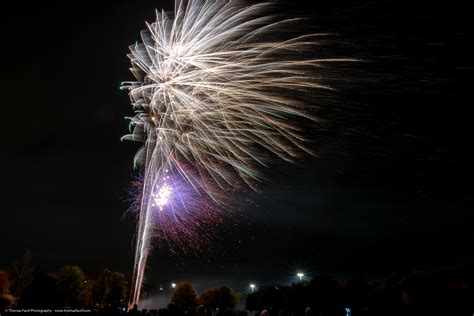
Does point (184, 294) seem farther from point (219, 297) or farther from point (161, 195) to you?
point (161, 195)

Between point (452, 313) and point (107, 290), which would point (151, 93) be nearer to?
point (452, 313)

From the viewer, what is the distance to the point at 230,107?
18.8 meters

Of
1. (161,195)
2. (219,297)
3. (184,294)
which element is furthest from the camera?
(219,297)

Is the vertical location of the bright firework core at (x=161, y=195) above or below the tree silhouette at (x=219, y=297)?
below

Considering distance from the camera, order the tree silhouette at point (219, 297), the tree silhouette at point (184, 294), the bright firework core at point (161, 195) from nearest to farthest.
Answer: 1. the bright firework core at point (161, 195)
2. the tree silhouette at point (184, 294)
3. the tree silhouette at point (219, 297)

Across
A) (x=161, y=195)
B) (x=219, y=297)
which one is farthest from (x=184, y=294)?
(x=161, y=195)

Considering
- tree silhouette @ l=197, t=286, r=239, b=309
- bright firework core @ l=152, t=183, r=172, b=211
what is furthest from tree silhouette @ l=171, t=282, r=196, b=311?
bright firework core @ l=152, t=183, r=172, b=211

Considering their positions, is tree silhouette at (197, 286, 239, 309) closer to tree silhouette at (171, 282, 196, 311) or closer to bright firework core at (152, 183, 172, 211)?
tree silhouette at (171, 282, 196, 311)

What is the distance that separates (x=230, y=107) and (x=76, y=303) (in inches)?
3184

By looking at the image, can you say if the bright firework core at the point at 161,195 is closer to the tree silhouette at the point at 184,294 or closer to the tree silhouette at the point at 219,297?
the tree silhouette at the point at 184,294

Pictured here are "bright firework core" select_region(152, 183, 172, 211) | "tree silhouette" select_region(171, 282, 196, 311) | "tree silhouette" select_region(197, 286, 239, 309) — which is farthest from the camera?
→ "tree silhouette" select_region(197, 286, 239, 309)

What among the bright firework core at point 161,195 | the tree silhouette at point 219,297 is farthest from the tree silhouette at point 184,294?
the bright firework core at point 161,195

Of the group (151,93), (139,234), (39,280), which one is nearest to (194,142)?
(151,93)

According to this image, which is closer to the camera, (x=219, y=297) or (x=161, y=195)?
(x=161, y=195)
